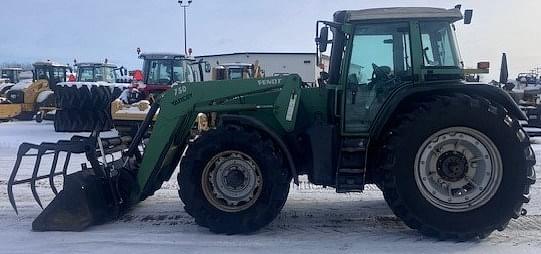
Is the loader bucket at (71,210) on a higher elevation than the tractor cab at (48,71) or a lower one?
lower

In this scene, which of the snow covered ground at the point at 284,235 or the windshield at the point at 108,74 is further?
the windshield at the point at 108,74

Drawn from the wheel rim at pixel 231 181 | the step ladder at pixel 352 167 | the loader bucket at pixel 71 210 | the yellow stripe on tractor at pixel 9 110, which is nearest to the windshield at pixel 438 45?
the step ladder at pixel 352 167

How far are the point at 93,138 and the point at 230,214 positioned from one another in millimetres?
1840

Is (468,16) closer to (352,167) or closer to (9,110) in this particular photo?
(352,167)

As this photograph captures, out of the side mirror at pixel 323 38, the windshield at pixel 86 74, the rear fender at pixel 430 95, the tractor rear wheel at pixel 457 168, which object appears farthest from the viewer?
the windshield at pixel 86 74

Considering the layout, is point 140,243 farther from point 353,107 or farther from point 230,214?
point 353,107

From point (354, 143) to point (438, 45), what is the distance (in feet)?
4.36

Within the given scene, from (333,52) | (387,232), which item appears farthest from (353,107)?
(387,232)

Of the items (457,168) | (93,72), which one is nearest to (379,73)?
(457,168)

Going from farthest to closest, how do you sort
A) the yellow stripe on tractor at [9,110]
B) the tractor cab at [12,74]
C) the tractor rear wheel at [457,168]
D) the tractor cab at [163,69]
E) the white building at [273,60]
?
the tractor cab at [12,74], the white building at [273,60], the yellow stripe on tractor at [9,110], the tractor cab at [163,69], the tractor rear wheel at [457,168]

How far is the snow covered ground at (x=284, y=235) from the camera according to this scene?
17.7 feet

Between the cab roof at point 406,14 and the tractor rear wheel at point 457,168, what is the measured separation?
84 centimetres

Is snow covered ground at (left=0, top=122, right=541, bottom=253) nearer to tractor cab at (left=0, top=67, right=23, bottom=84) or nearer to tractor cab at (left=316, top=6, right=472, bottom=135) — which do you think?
tractor cab at (left=316, top=6, right=472, bottom=135)

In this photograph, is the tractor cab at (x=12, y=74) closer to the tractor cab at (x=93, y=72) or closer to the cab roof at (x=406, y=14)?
the tractor cab at (x=93, y=72)
